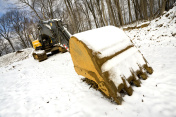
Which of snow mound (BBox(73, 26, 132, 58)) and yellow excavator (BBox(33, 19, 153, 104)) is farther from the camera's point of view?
snow mound (BBox(73, 26, 132, 58))

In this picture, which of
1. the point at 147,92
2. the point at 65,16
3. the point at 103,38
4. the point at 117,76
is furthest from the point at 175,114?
the point at 65,16

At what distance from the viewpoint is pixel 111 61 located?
189 cm

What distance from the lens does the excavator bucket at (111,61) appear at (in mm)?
1712

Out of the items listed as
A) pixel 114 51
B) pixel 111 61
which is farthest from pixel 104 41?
pixel 111 61

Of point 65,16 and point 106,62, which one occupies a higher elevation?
point 65,16

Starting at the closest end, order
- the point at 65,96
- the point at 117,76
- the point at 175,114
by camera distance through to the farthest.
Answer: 1. the point at 175,114
2. the point at 117,76
3. the point at 65,96

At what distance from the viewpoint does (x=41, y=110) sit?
6.96 ft

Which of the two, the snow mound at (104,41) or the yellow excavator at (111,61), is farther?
the snow mound at (104,41)

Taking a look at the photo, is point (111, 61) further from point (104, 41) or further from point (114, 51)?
point (104, 41)

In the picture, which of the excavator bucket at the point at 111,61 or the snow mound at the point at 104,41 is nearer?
the excavator bucket at the point at 111,61

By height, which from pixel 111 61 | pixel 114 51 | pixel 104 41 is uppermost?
pixel 104 41

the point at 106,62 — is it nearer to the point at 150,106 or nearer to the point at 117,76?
the point at 117,76

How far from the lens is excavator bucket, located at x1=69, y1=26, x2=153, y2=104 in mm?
1712

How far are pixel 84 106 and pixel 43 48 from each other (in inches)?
326
